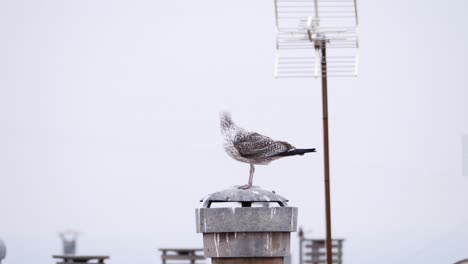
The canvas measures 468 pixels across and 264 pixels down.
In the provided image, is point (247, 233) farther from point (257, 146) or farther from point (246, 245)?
point (257, 146)

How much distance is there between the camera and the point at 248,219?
836 centimetres

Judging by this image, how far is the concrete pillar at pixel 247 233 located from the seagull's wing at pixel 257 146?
1.20m

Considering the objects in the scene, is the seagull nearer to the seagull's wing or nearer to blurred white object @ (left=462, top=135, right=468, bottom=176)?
the seagull's wing

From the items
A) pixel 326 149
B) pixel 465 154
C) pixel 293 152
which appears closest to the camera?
pixel 293 152

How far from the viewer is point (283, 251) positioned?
8.45 m

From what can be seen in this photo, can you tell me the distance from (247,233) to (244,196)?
1.41 feet

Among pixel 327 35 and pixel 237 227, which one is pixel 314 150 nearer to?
pixel 237 227

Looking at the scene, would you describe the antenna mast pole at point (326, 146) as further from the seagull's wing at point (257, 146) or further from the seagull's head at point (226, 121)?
the seagull's head at point (226, 121)

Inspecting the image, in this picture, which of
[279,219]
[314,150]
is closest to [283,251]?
[279,219]

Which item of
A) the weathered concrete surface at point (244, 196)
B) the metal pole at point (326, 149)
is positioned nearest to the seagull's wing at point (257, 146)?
the weathered concrete surface at point (244, 196)

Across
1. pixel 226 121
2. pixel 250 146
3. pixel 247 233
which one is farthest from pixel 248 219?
pixel 226 121

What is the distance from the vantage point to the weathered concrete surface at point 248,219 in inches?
329

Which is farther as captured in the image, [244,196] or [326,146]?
[326,146]

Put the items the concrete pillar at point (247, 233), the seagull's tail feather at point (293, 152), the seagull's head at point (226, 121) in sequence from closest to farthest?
the concrete pillar at point (247, 233) < the seagull's tail feather at point (293, 152) < the seagull's head at point (226, 121)
